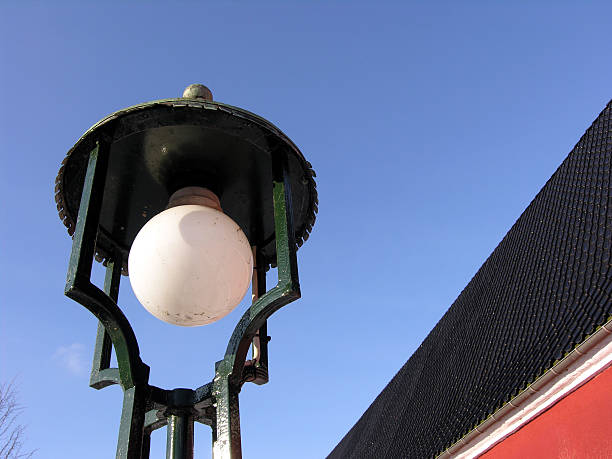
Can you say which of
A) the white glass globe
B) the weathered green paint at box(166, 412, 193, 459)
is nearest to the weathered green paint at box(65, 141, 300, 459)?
the weathered green paint at box(166, 412, 193, 459)

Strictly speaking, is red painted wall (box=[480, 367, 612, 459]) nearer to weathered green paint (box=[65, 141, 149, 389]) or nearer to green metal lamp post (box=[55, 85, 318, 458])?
green metal lamp post (box=[55, 85, 318, 458])

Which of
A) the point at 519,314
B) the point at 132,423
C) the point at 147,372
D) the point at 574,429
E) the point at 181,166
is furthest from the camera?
the point at 519,314

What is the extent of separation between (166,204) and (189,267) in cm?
61

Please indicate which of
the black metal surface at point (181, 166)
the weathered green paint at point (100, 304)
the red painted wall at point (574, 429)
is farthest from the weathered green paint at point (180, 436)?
the red painted wall at point (574, 429)

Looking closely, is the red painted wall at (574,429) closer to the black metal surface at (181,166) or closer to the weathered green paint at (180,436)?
the black metal surface at (181,166)

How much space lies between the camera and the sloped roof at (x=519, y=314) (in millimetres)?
7391

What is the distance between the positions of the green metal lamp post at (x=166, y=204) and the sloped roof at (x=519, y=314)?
4.92m

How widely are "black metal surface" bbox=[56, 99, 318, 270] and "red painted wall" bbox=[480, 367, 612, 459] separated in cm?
487

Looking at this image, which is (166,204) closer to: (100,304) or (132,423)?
(100,304)

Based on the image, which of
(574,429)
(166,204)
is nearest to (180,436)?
(166,204)

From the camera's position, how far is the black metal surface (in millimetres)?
1991

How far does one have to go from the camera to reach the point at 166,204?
2.33 metres

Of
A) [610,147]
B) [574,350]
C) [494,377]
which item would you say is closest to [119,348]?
[574,350]

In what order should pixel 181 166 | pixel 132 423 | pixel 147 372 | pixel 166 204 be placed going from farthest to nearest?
1. pixel 166 204
2. pixel 181 166
3. pixel 147 372
4. pixel 132 423
